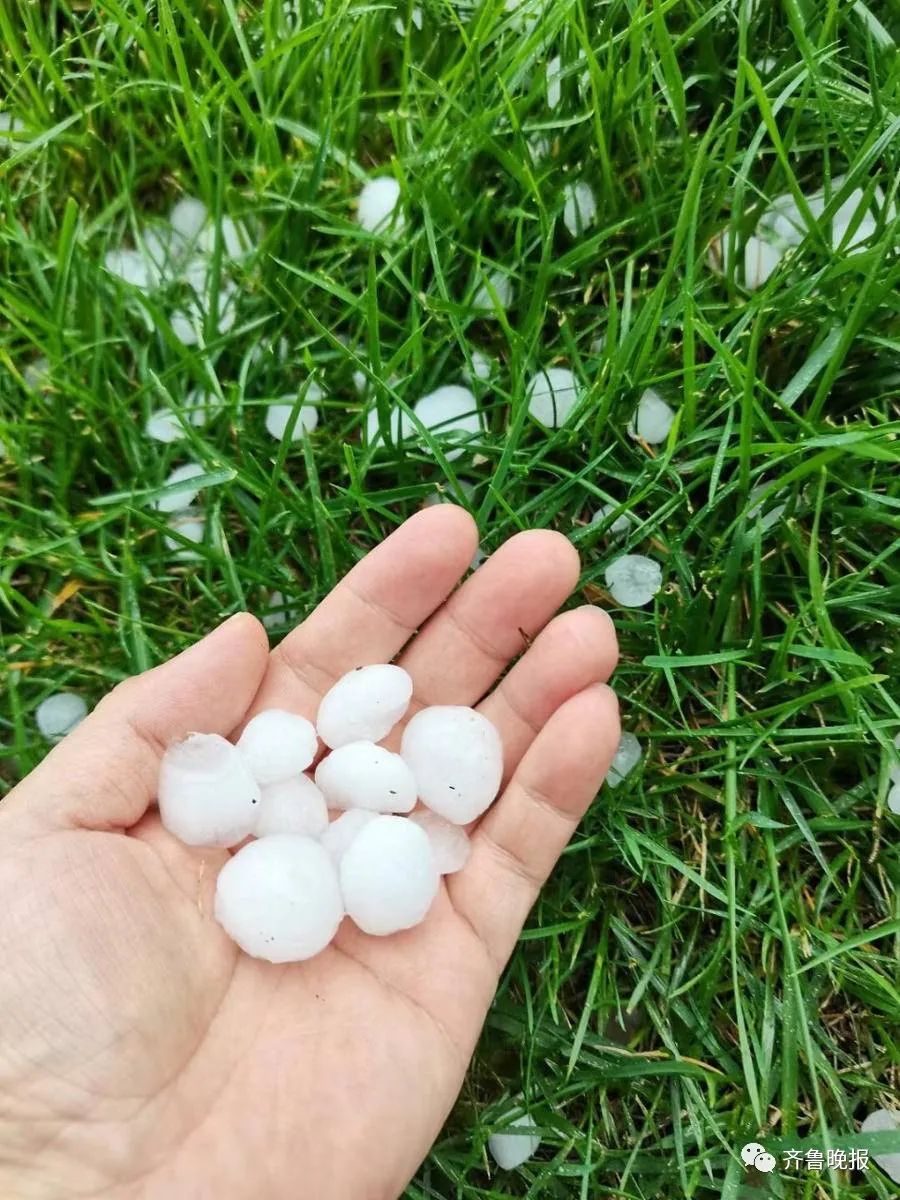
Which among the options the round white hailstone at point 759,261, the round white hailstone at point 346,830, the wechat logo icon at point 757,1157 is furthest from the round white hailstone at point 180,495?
the wechat logo icon at point 757,1157

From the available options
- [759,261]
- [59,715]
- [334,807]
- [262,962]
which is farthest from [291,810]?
[759,261]

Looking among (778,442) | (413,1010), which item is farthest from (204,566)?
(778,442)

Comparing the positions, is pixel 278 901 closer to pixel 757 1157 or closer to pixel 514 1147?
pixel 514 1147

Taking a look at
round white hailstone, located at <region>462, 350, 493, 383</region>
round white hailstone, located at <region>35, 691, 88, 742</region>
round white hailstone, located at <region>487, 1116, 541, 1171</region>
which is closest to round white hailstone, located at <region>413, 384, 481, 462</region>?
round white hailstone, located at <region>462, 350, 493, 383</region>

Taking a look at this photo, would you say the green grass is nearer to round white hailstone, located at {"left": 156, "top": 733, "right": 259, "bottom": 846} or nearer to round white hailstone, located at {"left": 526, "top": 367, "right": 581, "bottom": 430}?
round white hailstone, located at {"left": 526, "top": 367, "right": 581, "bottom": 430}

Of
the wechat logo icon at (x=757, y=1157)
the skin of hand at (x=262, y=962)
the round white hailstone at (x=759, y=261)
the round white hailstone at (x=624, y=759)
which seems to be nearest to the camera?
the skin of hand at (x=262, y=962)

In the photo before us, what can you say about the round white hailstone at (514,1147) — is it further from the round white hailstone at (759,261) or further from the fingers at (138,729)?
the round white hailstone at (759,261)

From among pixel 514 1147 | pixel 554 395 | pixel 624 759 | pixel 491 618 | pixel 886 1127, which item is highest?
pixel 554 395

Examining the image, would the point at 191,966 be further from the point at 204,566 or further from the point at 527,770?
the point at 204,566
